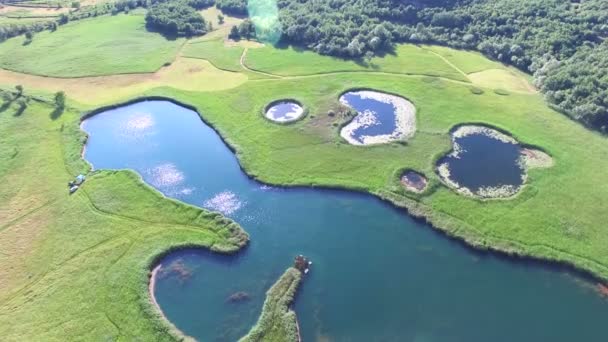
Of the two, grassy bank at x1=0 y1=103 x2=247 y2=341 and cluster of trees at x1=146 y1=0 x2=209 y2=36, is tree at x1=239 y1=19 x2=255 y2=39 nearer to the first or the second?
cluster of trees at x1=146 y1=0 x2=209 y2=36

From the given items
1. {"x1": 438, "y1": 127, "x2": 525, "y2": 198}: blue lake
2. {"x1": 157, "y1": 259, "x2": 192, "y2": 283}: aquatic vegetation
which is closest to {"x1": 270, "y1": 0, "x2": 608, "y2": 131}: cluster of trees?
{"x1": 438, "y1": 127, "x2": 525, "y2": 198}: blue lake

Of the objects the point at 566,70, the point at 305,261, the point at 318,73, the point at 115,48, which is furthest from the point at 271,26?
the point at 305,261

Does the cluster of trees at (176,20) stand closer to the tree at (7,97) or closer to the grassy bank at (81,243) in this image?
the tree at (7,97)

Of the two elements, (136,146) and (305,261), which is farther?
(136,146)

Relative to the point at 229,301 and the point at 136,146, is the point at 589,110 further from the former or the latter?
the point at 136,146

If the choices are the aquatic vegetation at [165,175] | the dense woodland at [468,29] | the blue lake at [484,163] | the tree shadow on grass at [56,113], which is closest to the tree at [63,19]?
the dense woodland at [468,29]

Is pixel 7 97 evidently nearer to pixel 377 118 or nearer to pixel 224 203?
pixel 224 203
